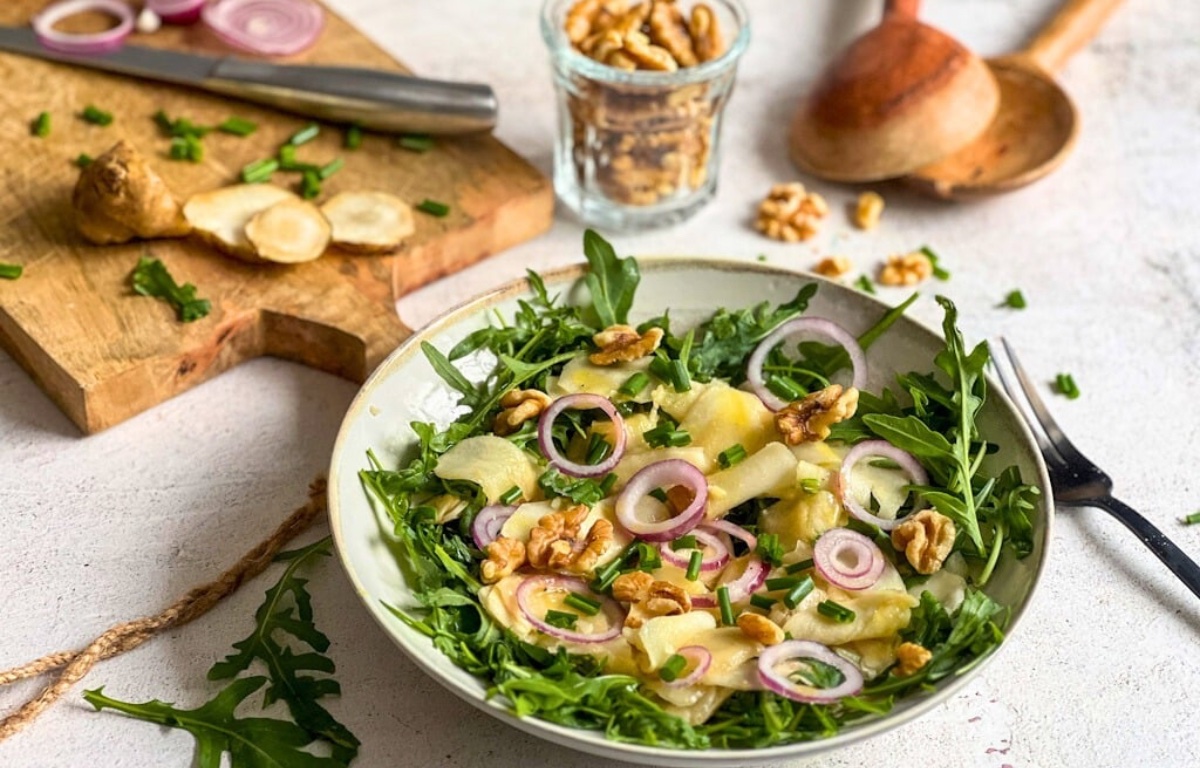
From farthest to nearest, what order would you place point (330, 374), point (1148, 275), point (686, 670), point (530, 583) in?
point (1148, 275), point (330, 374), point (530, 583), point (686, 670)

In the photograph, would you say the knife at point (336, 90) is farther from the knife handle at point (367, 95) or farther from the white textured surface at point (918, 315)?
the white textured surface at point (918, 315)

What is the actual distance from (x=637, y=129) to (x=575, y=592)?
1.25m

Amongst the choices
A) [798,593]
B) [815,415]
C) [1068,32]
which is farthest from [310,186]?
[1068,32]

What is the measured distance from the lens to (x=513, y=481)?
2.21 m

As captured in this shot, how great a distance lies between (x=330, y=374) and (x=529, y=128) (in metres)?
0.96

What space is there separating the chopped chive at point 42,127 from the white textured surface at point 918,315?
669mm

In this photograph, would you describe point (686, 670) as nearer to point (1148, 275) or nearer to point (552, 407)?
point (552, 407)

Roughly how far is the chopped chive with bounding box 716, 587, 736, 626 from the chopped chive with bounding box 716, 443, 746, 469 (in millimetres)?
259

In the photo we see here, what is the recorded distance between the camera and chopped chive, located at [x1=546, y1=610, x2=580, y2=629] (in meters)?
2.01

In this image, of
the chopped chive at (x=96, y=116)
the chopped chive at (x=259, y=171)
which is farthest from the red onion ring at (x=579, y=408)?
the chopped chive at (x=96, y=116)

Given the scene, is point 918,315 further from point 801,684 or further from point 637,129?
point 801,684

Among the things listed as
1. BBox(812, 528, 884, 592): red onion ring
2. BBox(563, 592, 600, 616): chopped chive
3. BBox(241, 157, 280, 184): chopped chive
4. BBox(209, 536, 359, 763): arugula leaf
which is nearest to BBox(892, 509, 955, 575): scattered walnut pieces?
BBox(812, 528, 884, 592): red onion ring

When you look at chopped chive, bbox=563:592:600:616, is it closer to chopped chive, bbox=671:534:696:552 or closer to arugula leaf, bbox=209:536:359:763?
chopped chive, bbox=671:534:696:552

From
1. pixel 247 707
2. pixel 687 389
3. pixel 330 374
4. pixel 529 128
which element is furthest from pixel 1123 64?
pixel 247 707
